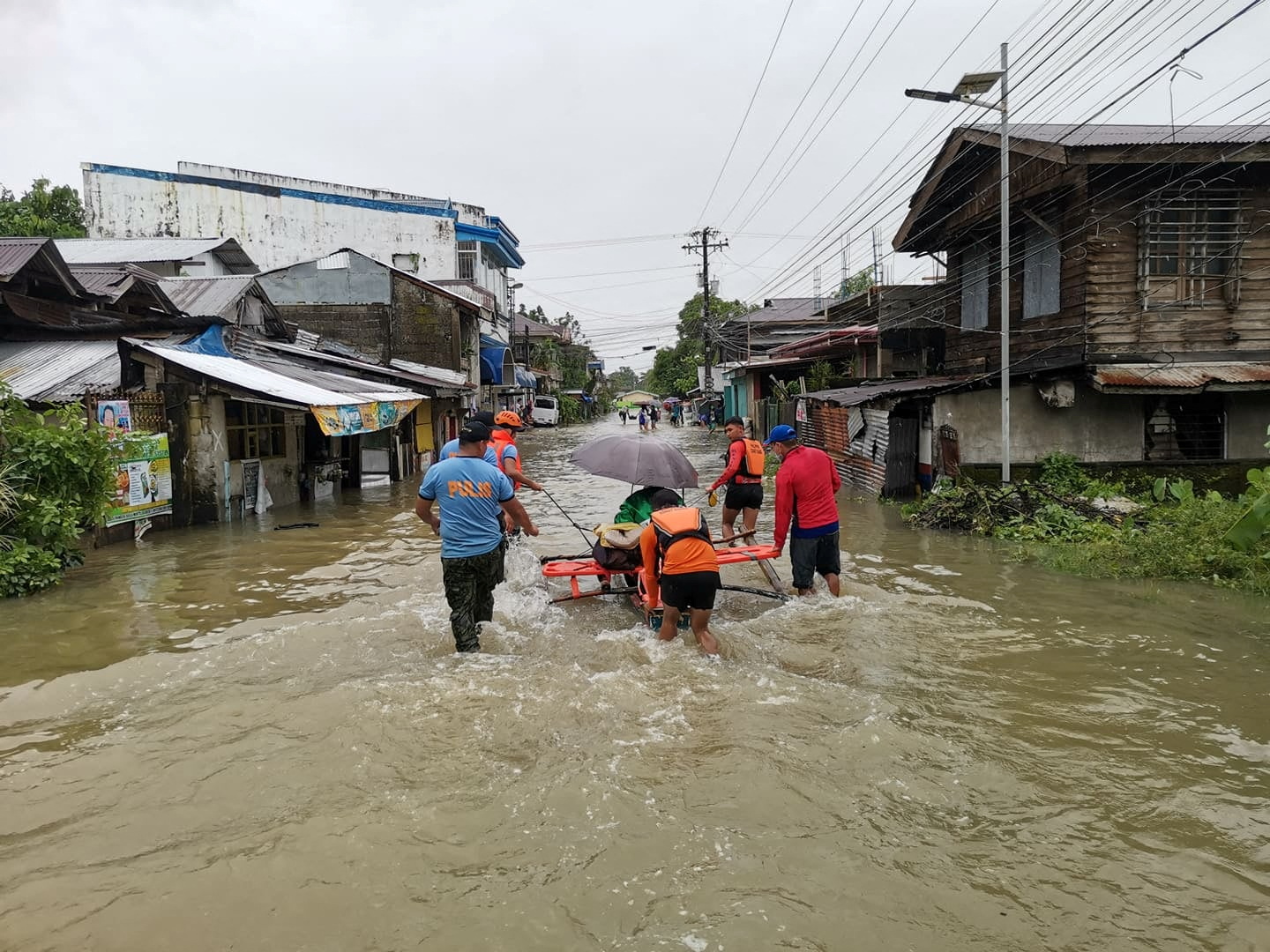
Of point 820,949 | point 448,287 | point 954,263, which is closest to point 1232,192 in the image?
point 954,263

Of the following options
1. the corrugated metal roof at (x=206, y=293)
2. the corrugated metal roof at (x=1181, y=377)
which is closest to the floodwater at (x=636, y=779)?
the corrugated metal roof at (x=1181, y=377)

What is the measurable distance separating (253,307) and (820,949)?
768 inches

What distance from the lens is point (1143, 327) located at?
13219 mm

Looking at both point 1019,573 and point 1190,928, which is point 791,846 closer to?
point 1190,928

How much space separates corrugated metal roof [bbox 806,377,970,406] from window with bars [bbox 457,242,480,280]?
18.6 metres

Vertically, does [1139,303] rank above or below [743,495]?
above

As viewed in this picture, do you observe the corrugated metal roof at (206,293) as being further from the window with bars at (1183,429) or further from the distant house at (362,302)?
the window with bars at (1183,429)

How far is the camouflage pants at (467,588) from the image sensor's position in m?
6.19

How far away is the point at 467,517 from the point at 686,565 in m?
1.65

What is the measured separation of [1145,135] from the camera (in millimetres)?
13633

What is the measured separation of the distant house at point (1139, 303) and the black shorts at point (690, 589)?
358 inches

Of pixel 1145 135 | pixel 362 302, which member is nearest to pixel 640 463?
pixel 1145 135

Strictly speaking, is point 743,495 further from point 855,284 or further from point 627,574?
point 855,284

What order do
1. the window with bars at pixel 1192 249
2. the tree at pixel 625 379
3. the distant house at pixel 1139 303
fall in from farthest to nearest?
1. the tree at pixel 625 379
2. the window with bars at pixel 1192 249
3. the distant house at pixel 1139 303
